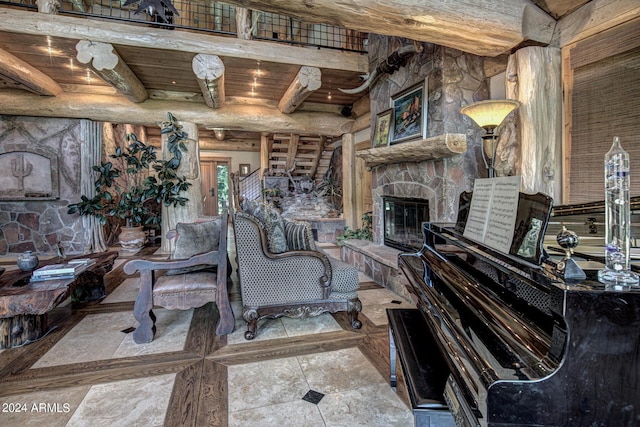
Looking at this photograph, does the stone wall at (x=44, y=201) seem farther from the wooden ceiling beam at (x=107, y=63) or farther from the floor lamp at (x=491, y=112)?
the floor lamp at (x=491, y=112)

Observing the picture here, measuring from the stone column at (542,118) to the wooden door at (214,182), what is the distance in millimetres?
8578

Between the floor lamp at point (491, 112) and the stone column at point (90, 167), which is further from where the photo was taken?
the stone column at point (90, 167)

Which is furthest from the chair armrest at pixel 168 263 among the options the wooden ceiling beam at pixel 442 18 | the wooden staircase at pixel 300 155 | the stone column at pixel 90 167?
the wooden staircase at pixel 300 155

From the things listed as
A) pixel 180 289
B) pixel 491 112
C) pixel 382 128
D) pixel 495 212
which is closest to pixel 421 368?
pixel 495 212

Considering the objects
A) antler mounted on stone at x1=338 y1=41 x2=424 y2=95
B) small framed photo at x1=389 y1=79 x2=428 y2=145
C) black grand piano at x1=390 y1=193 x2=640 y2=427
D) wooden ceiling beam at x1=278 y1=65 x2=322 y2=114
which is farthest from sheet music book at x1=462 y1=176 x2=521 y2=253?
wooden ceiling beam at x1=278 y1=65 x2=322 y2=114

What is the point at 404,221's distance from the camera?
12.6 ft

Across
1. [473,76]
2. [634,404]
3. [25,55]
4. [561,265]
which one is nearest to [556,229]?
[561,265]

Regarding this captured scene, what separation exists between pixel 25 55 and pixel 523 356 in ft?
18.4

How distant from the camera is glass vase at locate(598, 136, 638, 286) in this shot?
729 millimetres

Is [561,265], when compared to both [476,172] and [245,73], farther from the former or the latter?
[245,73]

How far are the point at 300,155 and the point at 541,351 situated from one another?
805cm

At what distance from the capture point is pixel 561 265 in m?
0.76

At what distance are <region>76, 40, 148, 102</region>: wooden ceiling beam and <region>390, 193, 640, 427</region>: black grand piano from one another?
4.27m

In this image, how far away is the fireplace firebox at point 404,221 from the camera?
11.6ft
